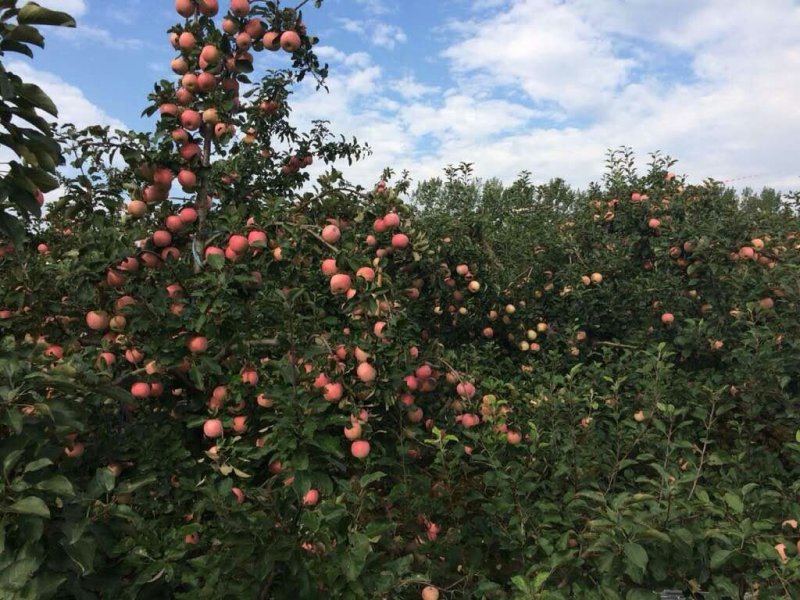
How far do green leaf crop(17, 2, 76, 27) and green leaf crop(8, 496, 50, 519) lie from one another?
146 cm

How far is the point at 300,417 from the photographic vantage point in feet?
6.79

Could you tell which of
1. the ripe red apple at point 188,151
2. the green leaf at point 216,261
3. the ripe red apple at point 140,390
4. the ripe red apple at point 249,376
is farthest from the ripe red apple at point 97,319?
the ripe red apple at point 188,151

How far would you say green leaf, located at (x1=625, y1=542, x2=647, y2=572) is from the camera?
1581 millimetres

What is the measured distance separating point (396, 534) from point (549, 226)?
564 centimetres

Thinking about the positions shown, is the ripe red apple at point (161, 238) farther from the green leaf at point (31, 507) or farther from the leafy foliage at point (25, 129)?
the green leaf at point (31, 507)

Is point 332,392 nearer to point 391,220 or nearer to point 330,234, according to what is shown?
point 330,234

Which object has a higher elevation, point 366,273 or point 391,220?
point 391,220

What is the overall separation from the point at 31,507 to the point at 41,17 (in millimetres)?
Result: 1508

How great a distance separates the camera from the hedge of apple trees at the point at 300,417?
1726 millimetres

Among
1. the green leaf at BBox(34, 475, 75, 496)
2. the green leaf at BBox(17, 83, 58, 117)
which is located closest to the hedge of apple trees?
the green leaf at BBox(34, 475, 75, 496)

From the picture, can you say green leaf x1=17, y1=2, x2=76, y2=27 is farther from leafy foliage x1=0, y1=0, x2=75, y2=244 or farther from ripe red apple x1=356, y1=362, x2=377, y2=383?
ripe red apple x1=356, y1=362, x2=377, y2=383

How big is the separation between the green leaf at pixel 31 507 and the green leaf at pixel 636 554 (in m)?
1.56

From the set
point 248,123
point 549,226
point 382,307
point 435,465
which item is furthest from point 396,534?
point 549,226

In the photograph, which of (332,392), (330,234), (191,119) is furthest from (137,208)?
(332,392)
